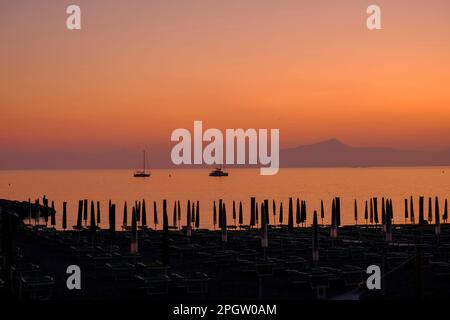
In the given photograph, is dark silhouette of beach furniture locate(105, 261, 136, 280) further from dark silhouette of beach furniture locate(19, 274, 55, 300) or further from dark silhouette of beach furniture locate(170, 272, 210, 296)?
dark silhouette of beach furniture locate(19, 274, 55, 300)

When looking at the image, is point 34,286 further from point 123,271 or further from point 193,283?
point 193,283

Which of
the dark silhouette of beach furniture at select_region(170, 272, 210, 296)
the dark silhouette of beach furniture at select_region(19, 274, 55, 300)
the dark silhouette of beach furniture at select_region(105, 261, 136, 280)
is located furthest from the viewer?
the dark silhouette of beach furniture at select_region(105, 261, 136, 280)

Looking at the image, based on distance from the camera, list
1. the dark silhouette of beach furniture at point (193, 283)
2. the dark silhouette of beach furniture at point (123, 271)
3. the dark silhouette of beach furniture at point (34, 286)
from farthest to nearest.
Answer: the dark silhouette of beach furniture at point (123, 271), the dark silhouette of beach furniture at point (193, 283), the dark silhouette of beach furniture at point (34, 286)

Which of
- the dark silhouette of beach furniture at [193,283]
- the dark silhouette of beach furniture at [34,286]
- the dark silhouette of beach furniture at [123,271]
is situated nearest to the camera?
the dark silhouette of beach furniture at [34,286]

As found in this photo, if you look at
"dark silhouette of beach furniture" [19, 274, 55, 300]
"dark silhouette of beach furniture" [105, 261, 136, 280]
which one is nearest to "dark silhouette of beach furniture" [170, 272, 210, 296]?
"dark silhouette of beach furniture" [105, 261, 136, 280]

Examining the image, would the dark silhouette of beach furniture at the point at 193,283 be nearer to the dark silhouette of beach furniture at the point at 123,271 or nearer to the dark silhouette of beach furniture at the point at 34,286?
the dark silhouette of beach furniture at the point at 123,271

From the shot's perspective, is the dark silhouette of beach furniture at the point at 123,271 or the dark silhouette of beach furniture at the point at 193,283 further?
the dark silhouette of beach furniture at the point at 123,271

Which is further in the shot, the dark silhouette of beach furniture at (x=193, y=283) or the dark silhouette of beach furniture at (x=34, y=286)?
the dark silhouette of beach furniture at (x=193, y=283)

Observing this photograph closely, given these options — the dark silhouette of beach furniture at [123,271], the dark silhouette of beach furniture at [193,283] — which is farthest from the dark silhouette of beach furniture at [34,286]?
the dark silhouette of beach furniture at [193,283]

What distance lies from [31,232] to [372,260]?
53.5 feet

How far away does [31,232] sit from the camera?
1162 inches

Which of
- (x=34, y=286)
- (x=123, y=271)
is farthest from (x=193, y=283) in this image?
(x=34, y=286)

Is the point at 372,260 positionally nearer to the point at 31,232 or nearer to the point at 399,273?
the point at 399,273
